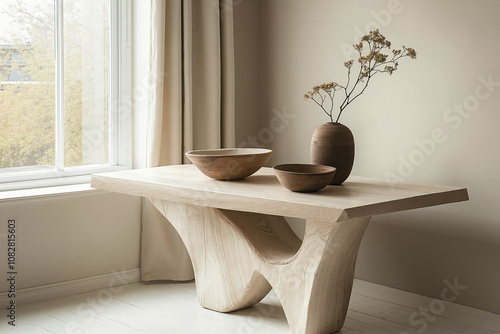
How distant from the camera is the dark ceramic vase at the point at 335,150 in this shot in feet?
8.81

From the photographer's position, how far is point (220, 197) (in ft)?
8.04

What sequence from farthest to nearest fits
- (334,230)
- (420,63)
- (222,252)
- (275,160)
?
(275,160)
(420,63)
(222,252)
(334,230)

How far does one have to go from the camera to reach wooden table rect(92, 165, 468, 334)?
234 cm

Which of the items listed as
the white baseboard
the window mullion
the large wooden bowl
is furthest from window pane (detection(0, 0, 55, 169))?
the large wooden bowl

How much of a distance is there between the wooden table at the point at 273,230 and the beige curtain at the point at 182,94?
1.25ft

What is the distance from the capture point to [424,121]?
10.3 ft

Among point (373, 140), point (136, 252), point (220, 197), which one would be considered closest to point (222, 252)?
point (220, 197)

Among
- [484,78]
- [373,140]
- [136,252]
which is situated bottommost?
[136,252]

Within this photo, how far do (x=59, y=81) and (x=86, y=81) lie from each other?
173 millimetres

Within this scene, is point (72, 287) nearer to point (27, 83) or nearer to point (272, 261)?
point (27, 83)

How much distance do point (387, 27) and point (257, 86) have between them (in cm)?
98

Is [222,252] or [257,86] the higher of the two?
[257,86]

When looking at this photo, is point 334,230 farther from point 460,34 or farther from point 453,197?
point 460,34

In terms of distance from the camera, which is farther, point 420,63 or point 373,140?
point 373,140
